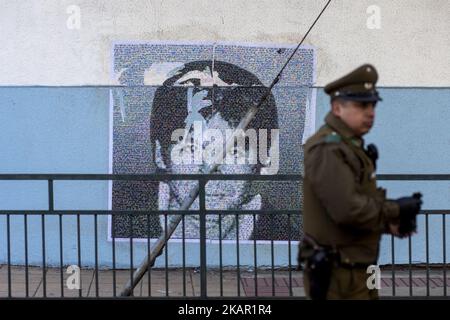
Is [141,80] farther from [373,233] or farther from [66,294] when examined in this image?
[373,233]

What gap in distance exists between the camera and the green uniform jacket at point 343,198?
419 centimetres

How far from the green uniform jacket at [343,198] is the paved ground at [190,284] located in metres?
3.32

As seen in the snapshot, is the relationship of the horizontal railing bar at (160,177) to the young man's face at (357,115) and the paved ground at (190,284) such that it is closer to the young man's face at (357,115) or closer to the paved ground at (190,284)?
the paved ground at (190,284)

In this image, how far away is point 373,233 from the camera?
4.41m

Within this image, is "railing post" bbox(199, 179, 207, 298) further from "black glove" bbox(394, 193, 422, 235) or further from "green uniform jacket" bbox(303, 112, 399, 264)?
"black glove" bbox(394, 193, 422, 235)

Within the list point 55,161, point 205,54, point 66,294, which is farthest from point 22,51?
point 66,294

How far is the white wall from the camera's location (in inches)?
358

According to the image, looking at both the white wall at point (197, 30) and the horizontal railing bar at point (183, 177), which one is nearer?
the horizontal railing bar at point (183, 177)

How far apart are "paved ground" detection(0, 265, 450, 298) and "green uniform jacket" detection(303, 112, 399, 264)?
10.9ft

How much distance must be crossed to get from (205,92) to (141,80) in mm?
717
